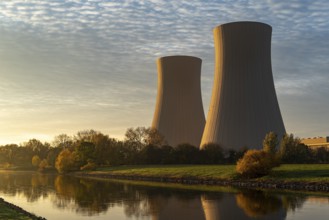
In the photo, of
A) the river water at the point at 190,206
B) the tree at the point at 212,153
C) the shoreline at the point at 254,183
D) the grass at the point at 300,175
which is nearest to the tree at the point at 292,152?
the grass at the point at 300,175

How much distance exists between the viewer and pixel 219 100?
33.0m

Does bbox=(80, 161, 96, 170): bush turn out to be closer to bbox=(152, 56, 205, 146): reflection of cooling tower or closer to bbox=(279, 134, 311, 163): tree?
bbox=(152, 56, 205, 146): reflection of cooling tower

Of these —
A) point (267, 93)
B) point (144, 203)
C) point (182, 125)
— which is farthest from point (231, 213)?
point (182, 125)

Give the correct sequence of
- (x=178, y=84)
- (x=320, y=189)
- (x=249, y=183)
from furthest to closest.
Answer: (x=178, y=84) → (x=249, y=183) → (x=320, y=189)

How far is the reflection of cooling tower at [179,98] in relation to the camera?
42.4 metres

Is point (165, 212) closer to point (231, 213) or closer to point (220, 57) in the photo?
point (231, 213)

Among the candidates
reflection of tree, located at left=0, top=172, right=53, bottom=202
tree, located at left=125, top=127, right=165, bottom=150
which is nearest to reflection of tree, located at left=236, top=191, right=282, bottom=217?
reflection of tree, located at left=0, top=172, right=53, bottom=202

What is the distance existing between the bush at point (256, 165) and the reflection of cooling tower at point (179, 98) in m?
17.5

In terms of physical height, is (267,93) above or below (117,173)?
above

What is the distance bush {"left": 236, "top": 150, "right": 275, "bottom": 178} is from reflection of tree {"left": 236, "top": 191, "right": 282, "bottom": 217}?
516cm

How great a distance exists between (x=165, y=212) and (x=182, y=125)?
29825mm

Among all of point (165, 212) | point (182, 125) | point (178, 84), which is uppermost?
point (178, 84)

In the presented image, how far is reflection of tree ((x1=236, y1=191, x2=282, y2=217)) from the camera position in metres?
14.6

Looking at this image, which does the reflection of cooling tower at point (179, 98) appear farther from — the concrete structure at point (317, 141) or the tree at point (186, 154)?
the concrete structure at point (317, 141)
